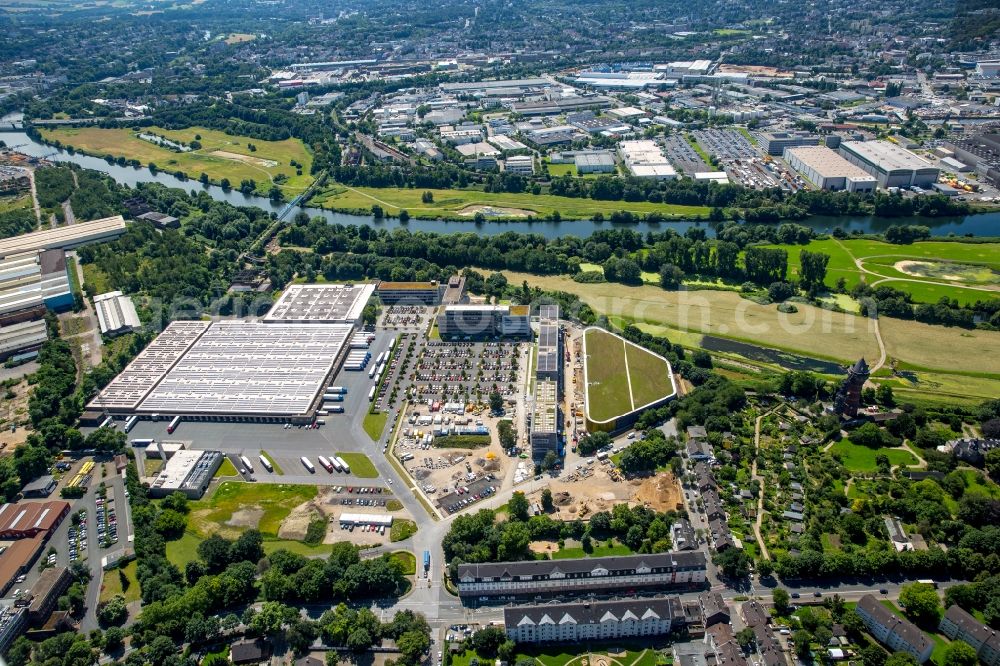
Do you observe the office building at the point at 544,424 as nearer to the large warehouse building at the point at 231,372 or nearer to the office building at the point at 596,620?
the office building at the point at 596,620

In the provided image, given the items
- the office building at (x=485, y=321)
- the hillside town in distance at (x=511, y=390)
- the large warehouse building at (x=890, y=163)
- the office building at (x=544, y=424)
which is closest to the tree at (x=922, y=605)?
the hillside town in distance at (x=511, y=390)

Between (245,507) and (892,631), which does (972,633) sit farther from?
(245,507)

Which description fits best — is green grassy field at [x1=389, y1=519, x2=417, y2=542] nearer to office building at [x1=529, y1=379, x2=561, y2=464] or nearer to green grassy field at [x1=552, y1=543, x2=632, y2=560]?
green grassy field at [x1=552, y1=543, x2=632, y2=560]

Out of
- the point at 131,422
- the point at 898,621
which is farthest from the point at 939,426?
the point at 131,422

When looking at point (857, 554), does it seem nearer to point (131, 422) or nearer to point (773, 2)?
point (131, 422)

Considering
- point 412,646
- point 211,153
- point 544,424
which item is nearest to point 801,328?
point 544,424

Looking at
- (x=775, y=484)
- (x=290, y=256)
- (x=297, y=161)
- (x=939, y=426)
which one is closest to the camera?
(x=775, y=484)

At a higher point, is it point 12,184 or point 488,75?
point 488,75
